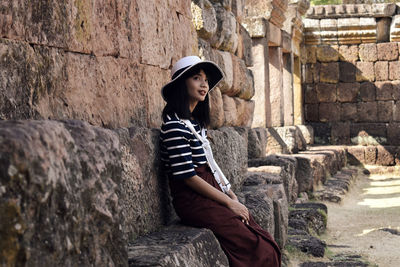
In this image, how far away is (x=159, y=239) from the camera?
2.85 metres

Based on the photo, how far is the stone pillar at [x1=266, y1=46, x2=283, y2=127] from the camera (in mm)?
11250

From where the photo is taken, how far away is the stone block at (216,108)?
17.3ft

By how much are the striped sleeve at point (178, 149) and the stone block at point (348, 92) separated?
1179 cm

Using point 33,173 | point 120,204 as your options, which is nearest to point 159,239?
point 120,204

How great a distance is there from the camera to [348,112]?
14414 mm

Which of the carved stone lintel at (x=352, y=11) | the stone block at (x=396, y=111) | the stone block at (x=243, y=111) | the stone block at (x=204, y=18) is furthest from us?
the stone block at (x=396, y=111)

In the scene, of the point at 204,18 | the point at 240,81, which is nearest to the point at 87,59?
the point at 204,18

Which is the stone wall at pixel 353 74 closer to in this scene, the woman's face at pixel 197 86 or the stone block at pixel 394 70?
the stone block at pixel 394 70

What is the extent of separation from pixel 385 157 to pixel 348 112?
155 cm

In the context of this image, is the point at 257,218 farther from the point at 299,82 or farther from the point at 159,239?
the point at 299,82

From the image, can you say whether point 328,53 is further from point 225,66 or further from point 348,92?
point 225,66

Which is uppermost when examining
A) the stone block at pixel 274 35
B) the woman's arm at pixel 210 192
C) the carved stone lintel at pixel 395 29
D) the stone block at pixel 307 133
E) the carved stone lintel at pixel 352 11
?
the carved stone lintel at pixel 352 11

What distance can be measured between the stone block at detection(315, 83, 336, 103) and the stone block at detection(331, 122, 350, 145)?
2.24ft

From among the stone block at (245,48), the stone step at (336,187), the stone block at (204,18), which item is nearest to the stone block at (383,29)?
the stone step at (336,187)
